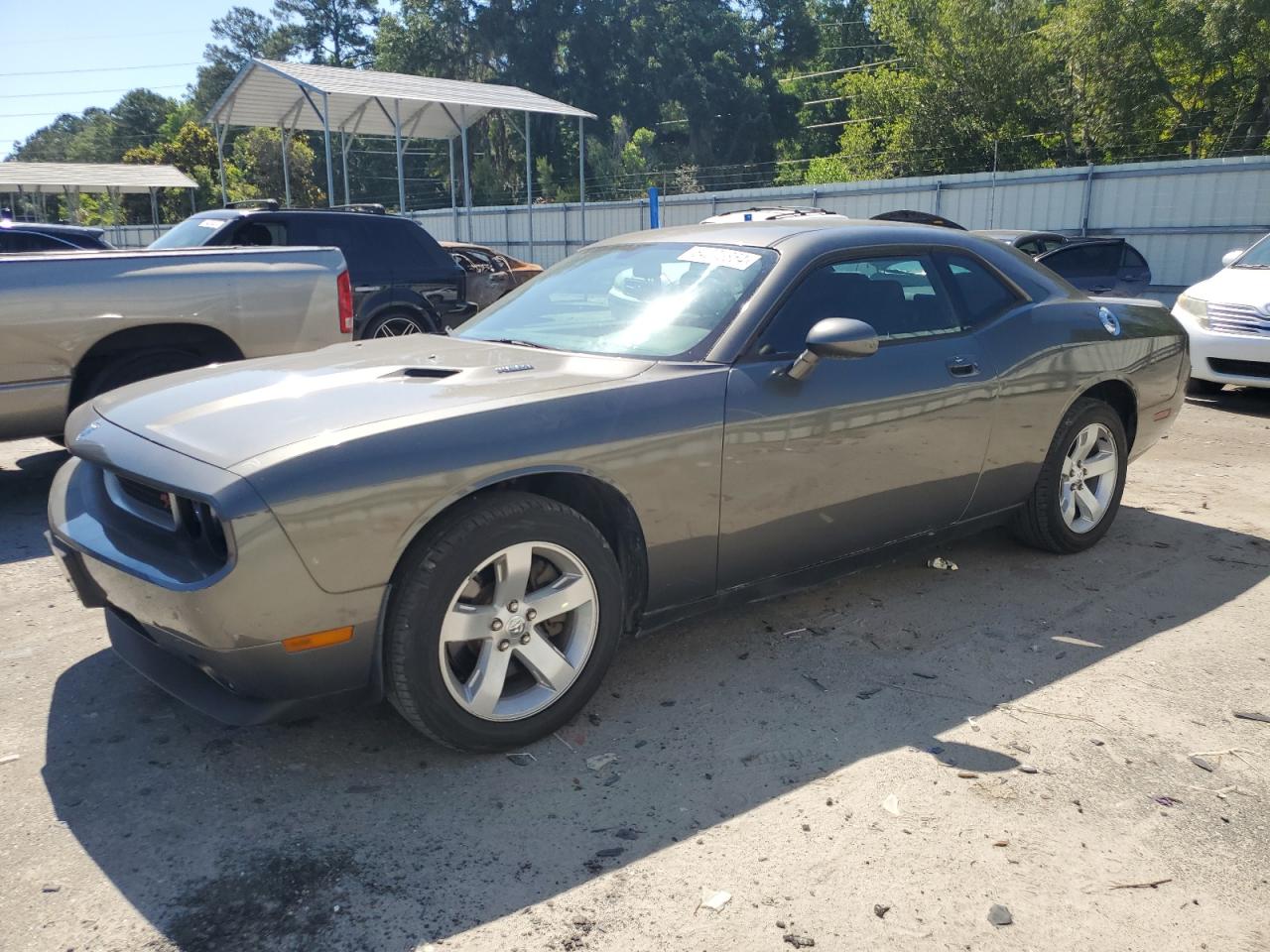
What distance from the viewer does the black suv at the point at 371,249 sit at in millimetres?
9688

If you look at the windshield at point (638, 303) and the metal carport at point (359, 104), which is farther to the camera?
the metal carport at point (359, 104)

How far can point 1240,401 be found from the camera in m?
9.62

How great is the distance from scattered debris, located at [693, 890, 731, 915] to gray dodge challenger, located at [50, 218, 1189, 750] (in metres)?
0.84

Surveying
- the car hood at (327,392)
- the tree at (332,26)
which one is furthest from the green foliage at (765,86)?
the car hood at (327,392)

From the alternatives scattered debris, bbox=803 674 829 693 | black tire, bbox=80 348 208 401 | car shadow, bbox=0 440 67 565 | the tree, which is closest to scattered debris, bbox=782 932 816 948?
scattered debris, bbox=803 674 829 693

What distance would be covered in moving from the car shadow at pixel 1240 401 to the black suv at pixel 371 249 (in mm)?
7368

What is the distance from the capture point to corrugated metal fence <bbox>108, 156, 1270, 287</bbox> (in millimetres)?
16641

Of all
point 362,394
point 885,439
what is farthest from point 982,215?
point 362,394

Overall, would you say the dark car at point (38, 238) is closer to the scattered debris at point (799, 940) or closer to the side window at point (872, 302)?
the side window at point (872, 302)

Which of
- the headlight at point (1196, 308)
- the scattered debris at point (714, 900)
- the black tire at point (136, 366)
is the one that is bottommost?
the scattered debris at point (714, 900)

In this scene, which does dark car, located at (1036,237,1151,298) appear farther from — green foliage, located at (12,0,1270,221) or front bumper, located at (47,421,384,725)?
green foliage, located at (12,0,1270,221)

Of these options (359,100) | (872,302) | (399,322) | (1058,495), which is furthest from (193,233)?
(359,100)

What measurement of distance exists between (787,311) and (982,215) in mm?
18012

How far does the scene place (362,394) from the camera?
3084 mm
